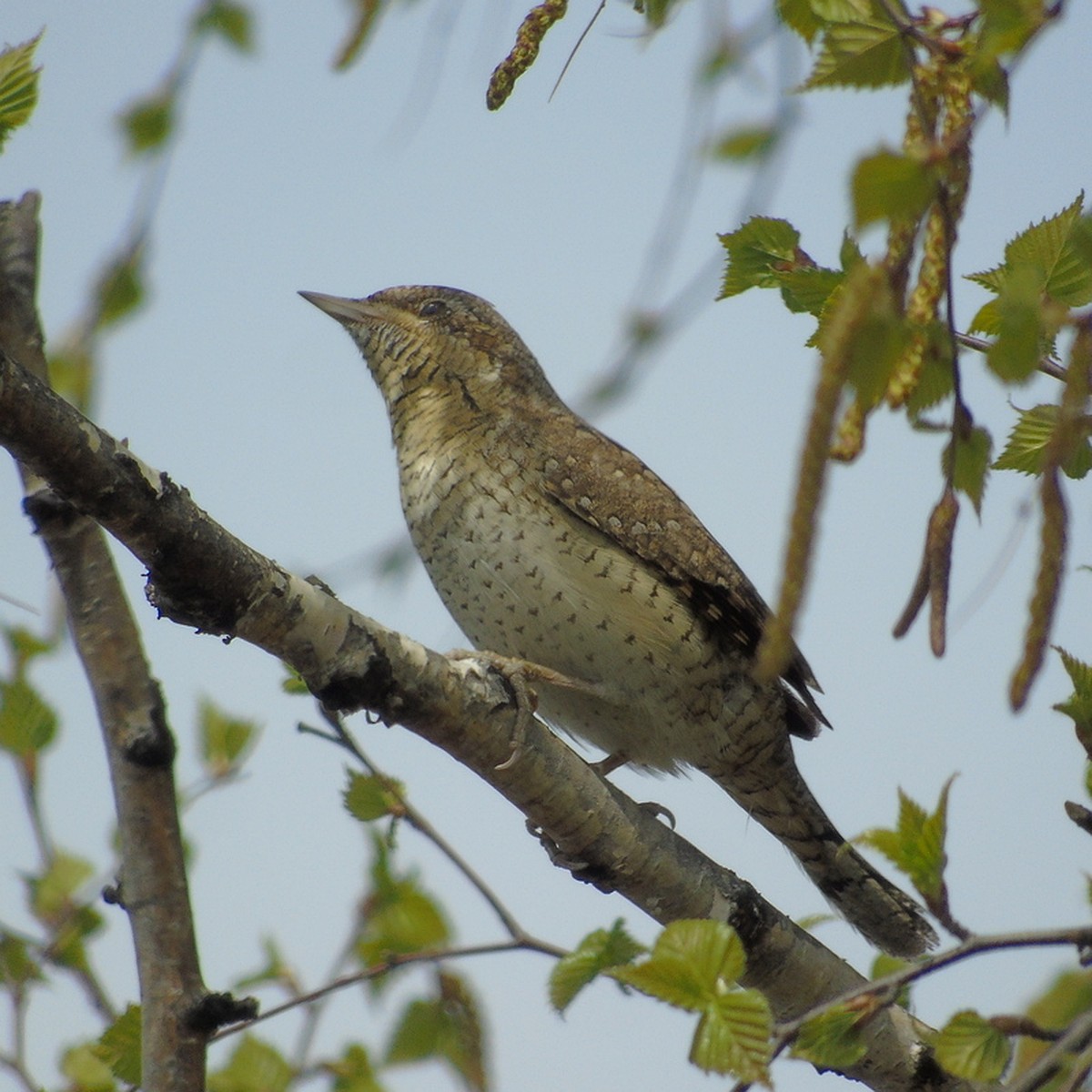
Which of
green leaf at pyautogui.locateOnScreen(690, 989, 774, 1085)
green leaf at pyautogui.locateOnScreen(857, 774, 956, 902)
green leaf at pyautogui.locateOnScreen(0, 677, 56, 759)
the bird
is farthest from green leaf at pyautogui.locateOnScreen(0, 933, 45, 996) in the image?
green leaf at pyautogui.locateOnScreen(857, 774, 956, 902)

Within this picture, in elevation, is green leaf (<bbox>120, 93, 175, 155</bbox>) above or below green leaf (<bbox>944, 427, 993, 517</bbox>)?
above

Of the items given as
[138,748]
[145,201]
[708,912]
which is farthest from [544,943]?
[145,201]

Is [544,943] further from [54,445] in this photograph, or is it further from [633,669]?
[54,445]

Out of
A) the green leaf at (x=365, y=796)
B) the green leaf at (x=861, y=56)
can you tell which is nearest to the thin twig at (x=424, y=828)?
the green leaf at (x=365, y=796)

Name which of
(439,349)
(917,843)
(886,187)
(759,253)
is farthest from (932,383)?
(439,349)

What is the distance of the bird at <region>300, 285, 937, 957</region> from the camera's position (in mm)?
4035

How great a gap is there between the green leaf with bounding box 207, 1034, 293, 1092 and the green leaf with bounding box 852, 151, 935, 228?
8.15 feet

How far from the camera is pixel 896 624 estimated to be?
191 centimetres

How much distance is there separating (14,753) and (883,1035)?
7.67 feet

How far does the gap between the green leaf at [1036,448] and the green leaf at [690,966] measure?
1.16m

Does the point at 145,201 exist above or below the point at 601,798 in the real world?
above

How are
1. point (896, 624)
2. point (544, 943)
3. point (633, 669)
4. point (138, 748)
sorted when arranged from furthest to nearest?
point (633, 669) → point (138, 748) → point (544, 943) → point (896, 624)

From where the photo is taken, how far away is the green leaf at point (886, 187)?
1338 mm

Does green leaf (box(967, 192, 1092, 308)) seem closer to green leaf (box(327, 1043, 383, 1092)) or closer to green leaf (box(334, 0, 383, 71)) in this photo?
green leaf (box(334, 0, 383, 71))
